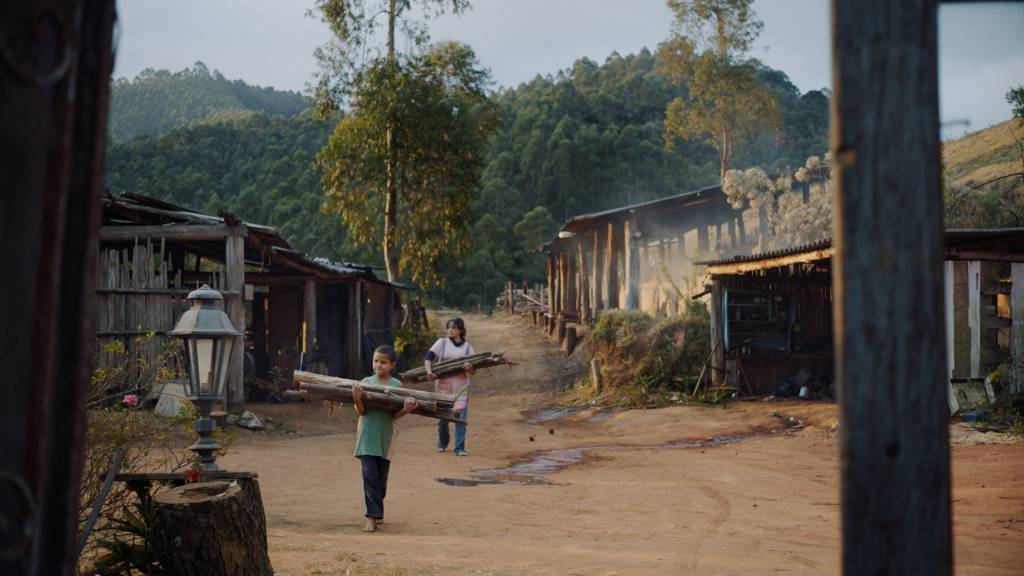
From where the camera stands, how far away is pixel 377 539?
700 cm

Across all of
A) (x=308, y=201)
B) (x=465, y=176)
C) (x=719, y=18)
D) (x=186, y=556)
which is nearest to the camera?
(x=186, y=556)

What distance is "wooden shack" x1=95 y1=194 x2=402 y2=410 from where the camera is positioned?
46.8 feet

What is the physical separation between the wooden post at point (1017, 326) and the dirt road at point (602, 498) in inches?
67.1

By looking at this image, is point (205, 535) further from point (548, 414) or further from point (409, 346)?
point (409, 346)

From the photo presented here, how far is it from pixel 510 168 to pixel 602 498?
48.8m

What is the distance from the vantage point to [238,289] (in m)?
15.0

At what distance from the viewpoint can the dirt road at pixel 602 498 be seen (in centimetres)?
626

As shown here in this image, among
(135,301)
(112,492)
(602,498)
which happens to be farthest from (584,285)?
(112,492)

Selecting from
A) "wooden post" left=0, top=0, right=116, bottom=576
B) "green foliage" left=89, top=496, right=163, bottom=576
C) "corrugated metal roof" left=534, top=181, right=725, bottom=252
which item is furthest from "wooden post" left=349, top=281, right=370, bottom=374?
"wooden post" left=0, top=0, right=116, bottom=576

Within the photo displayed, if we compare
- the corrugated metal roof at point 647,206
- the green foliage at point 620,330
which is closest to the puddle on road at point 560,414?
the green foliage at point 620,330

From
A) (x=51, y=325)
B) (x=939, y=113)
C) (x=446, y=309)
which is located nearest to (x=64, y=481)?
(x=51, y=325)

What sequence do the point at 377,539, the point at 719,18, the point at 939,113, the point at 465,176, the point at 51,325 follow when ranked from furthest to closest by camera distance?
the point at 719,18 < the point at 465,176 < the point at 377,539 < the point at 939,113 < the point at 51,325

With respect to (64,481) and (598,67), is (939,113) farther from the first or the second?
(598,67)

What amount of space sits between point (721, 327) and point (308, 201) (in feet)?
99.4
